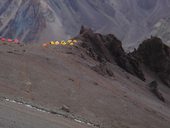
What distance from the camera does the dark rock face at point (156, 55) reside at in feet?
212

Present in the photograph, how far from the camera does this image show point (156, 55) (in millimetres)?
66312

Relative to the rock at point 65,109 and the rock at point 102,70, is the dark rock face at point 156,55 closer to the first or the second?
the rock at point 102,70

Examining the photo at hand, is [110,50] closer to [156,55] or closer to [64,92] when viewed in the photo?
[156,55]

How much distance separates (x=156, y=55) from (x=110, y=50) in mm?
10690

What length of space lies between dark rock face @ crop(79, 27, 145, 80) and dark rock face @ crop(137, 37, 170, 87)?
6.27 m

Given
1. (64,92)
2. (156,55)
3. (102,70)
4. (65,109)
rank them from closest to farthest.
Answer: (65,109)
(64,92)
(102,70)
(156,55)

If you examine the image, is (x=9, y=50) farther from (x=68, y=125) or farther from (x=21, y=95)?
(x=68, y=125)

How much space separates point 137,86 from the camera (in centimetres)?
4625

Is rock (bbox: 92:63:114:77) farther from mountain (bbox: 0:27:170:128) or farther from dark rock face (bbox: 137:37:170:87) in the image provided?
dark rock face (bbox: 137:37:170:87)

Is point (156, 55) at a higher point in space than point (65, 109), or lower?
higher

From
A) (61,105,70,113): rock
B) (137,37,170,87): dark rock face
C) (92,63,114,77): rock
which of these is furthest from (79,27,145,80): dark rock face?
(61,105,70,113): rock

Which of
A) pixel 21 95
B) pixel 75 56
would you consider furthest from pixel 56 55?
pixel 21 95

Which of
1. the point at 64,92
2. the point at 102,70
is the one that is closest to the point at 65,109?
the point at 64,92

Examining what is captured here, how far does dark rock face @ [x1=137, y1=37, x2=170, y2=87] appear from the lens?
64.8 meters
